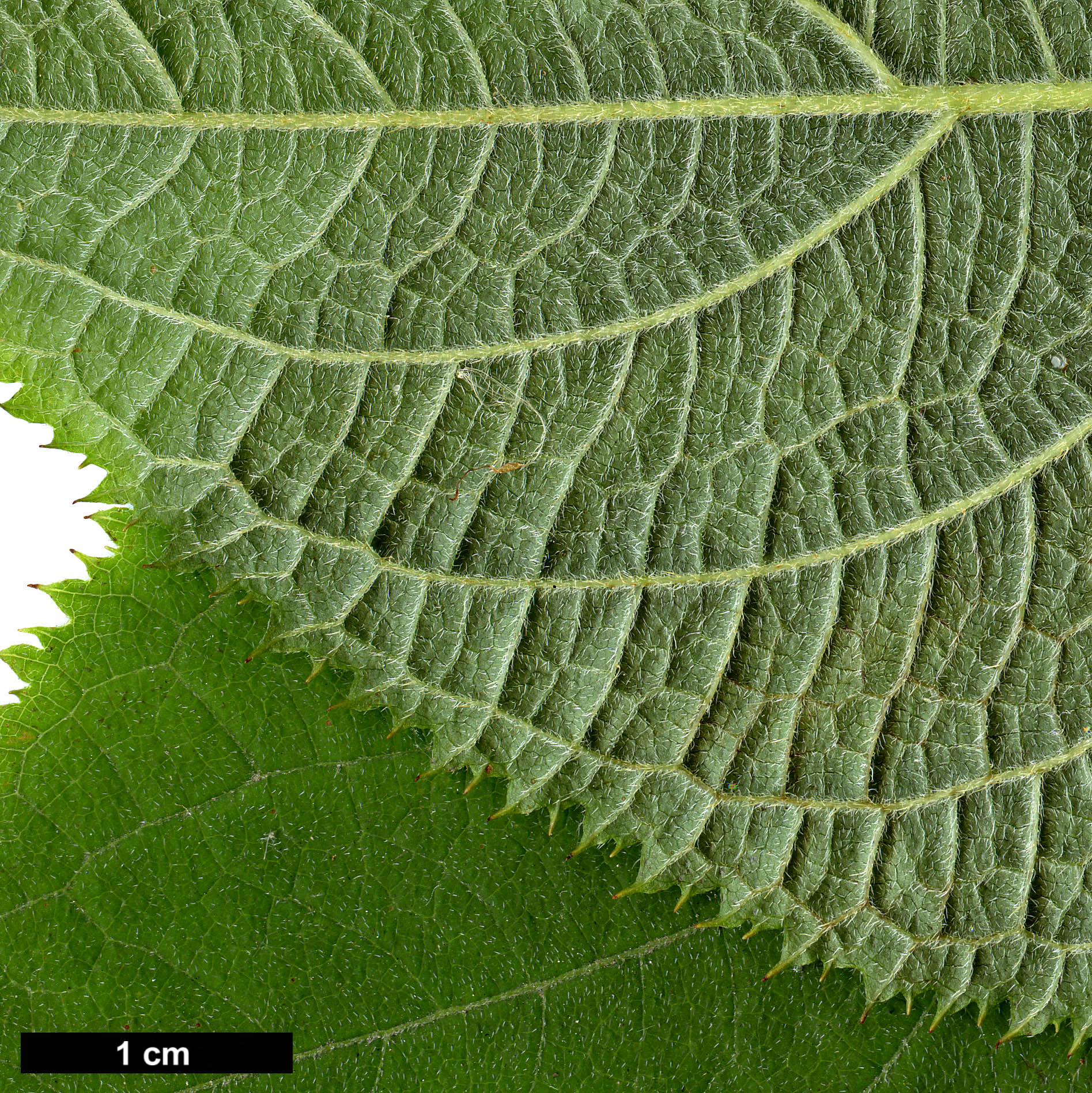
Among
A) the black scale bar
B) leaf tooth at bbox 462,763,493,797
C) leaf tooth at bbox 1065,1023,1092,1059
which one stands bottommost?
leaf tooth at bbox 1065,1023,1092,1059

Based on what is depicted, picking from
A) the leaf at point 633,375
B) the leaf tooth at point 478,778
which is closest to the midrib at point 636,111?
the leaf at point 633,375

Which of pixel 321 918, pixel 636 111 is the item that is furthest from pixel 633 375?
pixel 321 918

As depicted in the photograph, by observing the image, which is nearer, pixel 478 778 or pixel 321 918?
pixel 478 778

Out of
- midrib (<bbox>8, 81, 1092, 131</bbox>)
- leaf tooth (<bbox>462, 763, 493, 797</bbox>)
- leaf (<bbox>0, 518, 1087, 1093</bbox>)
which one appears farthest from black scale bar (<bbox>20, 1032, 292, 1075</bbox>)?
midrib (<bbox>8, 81, 1092, 131</bbox>)

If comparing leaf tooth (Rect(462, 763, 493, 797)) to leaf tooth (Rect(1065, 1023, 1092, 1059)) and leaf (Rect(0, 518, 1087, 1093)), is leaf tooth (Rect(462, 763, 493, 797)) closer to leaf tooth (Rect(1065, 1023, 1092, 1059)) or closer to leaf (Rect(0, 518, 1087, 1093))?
leaf (Rect(0, 518, 1087, 1093))

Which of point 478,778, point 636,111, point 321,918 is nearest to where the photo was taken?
point 636,111

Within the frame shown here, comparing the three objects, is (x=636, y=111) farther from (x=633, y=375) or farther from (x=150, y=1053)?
Answer: (x=150, y=1053)

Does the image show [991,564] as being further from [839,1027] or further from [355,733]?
[355,733]
